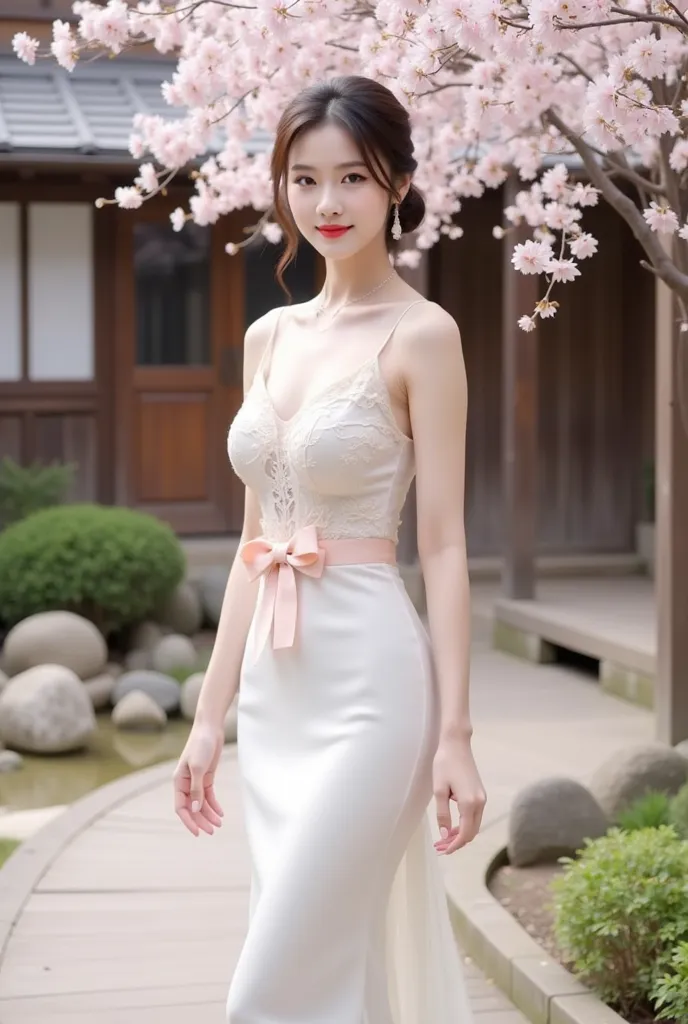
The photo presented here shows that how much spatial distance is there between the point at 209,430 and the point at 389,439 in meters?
8.32

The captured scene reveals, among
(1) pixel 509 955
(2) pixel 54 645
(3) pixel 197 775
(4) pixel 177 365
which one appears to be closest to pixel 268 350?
(3) pixel 197 775

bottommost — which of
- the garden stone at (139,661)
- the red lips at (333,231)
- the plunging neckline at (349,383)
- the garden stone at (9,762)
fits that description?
the garden stone at (9,762)

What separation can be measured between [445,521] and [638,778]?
8.17ft

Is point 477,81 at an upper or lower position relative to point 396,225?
upper

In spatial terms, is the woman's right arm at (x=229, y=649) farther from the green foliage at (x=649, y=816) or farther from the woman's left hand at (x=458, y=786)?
the green foliage at (x=649, y=816)

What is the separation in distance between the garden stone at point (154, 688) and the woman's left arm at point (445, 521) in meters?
5.53

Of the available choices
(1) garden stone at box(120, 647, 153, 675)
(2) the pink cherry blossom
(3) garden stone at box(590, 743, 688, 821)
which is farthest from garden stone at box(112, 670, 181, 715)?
(2) the pink cherry blossom

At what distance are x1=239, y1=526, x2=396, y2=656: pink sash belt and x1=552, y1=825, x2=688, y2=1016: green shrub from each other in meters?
1.24

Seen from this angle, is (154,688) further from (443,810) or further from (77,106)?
(443,810)

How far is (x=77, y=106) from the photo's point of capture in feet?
32.7

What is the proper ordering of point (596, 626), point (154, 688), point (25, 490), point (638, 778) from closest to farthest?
point (638, 778)
point (154, 688)
point (596, 626)
point (25, 490)

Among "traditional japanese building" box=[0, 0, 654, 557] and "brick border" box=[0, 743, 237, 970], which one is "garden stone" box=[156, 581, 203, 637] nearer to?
"traditional japanese building" box=[0, 0, 654, 557]

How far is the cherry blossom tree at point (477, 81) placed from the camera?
300 centimetres

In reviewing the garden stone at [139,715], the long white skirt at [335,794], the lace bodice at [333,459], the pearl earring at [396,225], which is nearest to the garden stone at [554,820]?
the long white skirt at [335,794]
